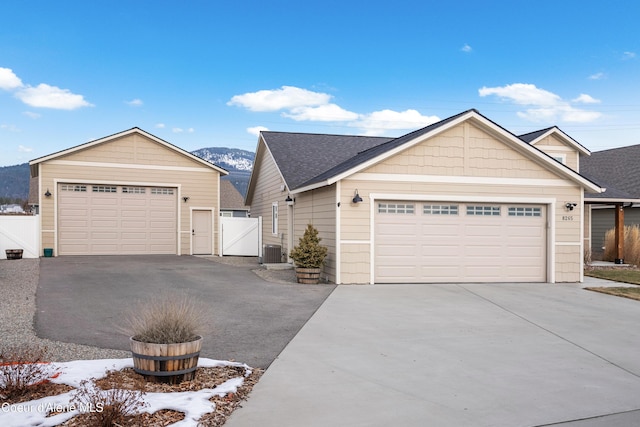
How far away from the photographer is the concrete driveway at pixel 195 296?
7.29m

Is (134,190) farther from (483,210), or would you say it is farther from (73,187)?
(483,210)

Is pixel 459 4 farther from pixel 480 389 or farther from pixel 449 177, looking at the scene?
pixel 480 389

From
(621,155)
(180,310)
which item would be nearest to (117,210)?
(180,310)

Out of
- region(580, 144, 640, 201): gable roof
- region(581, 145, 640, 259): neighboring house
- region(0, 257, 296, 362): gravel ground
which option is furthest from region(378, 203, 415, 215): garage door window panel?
region(580, 144, 640, 201): gable roof

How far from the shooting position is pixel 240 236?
23.3 metres

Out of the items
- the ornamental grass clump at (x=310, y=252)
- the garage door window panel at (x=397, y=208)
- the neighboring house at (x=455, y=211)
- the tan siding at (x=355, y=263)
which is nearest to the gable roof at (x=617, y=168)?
the neighboring house at (x=455, y=211)

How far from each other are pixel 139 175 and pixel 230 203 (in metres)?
21.0

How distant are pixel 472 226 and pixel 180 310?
1047 centimetres

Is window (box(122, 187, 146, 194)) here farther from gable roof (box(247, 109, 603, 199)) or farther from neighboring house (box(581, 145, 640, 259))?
neighboring house (box(581, 145, 640, 259))

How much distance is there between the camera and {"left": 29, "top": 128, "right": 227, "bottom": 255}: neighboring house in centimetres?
2066

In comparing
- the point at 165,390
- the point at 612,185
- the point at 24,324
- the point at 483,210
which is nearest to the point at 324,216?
the point at 483,210

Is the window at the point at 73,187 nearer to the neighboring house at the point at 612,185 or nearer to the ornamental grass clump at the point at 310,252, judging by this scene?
the ornamental grass clump at the point at 310,252

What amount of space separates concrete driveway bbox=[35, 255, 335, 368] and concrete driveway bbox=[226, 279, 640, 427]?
552mm

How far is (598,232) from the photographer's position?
24453 mm
